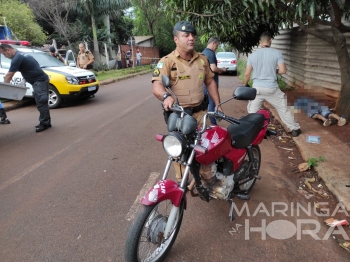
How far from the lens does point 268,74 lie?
4.78 meters

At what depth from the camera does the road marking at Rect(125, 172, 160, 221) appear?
300 cm

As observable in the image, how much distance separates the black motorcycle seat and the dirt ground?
3.71 feet

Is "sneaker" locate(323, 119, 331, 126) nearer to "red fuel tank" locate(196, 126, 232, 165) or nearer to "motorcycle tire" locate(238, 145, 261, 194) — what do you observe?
"motorcycle tire" locate(238, 145, 261, 194)

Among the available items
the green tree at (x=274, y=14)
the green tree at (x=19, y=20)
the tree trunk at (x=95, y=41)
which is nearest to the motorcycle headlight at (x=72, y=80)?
the green tree at (x=274, y=14)

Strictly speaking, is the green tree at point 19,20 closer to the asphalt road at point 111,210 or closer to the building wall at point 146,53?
the building wall at point 146,53

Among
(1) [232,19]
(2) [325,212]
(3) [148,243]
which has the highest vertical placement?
(1) [232,19]

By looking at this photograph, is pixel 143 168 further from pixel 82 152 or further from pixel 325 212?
pixel 325 212

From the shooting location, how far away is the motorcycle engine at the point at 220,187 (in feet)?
8.42

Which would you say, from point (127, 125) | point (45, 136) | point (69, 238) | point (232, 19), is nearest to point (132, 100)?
point (127, 125)

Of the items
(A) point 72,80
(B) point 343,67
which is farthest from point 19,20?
(B) point 343,67

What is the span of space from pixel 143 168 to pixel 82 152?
137 cm

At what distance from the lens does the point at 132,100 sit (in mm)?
9547

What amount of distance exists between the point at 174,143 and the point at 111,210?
1480mm

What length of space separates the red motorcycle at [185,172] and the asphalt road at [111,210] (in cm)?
32
